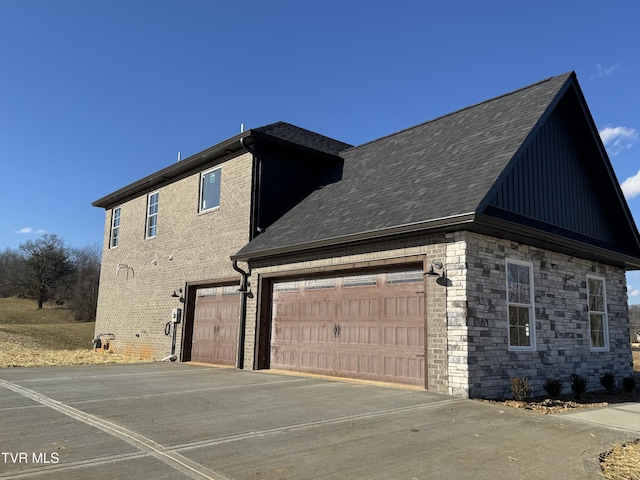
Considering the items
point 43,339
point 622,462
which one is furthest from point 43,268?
point 622,462

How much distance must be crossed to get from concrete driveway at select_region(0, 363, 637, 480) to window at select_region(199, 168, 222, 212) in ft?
26.7

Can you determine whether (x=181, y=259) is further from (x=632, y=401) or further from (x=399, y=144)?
(x=632, y=401)

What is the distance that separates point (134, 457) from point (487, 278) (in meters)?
7.11

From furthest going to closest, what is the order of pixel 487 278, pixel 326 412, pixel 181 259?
pixel 181 259
pixel 487 278
pixel 326 412

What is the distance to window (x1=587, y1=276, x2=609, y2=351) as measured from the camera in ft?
42.3

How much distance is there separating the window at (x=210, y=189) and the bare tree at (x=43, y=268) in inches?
1914

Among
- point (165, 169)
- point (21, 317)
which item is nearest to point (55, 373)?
point (165, 169)

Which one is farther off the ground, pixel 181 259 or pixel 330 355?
pixel 181 259

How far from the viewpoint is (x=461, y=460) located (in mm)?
5105

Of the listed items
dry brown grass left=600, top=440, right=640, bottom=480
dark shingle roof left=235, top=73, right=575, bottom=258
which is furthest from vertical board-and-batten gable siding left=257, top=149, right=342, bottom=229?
dry brown grass left=600, top=440, right=640, bottom=480

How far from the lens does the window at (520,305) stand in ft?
33.6

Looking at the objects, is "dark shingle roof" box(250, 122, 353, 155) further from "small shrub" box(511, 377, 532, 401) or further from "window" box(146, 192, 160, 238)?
"small shrub" box(511, 377, 532, 401)

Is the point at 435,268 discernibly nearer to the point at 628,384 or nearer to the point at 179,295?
the point at 628,384

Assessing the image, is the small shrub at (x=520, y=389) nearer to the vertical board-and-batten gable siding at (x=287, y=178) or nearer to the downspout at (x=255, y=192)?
the downspout at (x=255, y=192)
